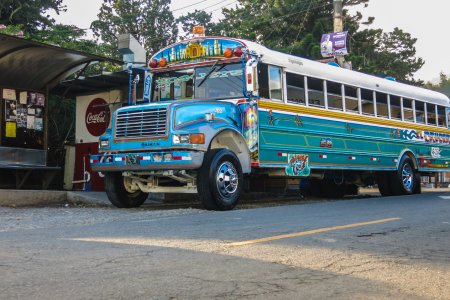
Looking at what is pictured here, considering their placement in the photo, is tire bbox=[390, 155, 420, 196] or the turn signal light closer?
the turn signal light

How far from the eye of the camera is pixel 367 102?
1419 centimetres

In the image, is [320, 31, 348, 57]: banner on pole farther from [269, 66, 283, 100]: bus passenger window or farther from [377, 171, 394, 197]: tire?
[269, 66, 283, 100]: bus passenger window

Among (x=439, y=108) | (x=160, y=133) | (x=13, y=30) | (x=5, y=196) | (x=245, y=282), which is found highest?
(x=13, y=30)

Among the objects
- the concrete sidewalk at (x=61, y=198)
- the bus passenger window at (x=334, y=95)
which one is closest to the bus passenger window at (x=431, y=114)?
the bus passenger window at (x=334, y=95)

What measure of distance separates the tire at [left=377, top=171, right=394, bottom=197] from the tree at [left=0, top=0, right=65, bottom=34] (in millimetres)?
14947

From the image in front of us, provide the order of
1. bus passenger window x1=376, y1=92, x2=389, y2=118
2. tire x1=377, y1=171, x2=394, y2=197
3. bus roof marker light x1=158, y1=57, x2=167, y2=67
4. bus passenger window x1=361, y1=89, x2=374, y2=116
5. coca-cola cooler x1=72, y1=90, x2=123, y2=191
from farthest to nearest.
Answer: tire x1=377, y1=171, x2=394, y2=197 < coca-cola cooler x1=72, y1=90, x2=123, y2=191 < bus passenger window x1=376, y1=92, x2=389, y2=118 < bus passenger window x1=361, y1=89, x2=374, y2=116 < bus roof marker light x1=158, y1=57, x2=167, y2=67

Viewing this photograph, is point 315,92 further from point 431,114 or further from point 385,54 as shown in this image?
point 385,54

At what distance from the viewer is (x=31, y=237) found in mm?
6469

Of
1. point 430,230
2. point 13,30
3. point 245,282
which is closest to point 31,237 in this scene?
point 245,282

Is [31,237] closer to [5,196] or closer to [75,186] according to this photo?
[5,196]

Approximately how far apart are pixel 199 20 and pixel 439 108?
103 feet

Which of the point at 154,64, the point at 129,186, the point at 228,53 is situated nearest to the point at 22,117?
the point at 154,64

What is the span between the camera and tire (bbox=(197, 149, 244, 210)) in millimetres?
9578

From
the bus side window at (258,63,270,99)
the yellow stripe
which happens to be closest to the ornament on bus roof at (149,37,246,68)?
the bus side window at (258,63,270,99)
